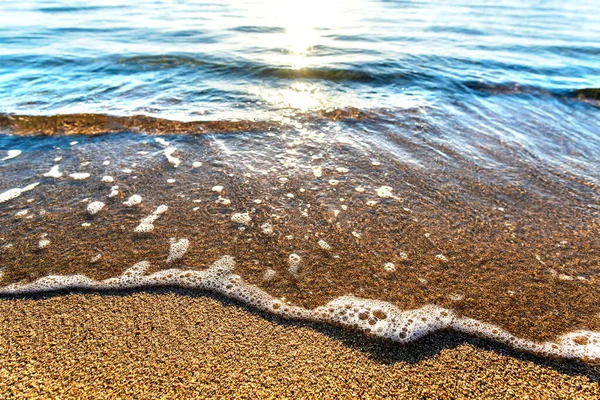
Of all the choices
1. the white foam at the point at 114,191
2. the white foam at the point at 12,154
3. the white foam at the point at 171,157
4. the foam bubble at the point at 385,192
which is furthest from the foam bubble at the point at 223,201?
the white foam at the point at 12,154

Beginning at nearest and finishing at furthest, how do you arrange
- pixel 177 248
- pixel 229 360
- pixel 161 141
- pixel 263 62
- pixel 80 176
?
pixel 229 360, pixel 177 248, pixel 80 176, pixel 161 141, pixel 263 62

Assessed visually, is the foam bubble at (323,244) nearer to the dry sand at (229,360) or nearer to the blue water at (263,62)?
the dry sand at (229,360)

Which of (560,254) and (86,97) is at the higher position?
(86,97)

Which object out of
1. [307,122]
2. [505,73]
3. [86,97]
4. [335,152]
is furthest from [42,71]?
[505,73]

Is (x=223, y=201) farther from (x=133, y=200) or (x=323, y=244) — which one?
(x=323, y=244)

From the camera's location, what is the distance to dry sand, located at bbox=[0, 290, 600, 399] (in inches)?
79.7

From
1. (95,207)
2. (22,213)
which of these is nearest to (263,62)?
(95,207)

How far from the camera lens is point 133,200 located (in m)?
3.71

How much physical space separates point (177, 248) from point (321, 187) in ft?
5.56

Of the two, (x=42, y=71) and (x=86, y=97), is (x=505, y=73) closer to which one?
(x=86, y=97)

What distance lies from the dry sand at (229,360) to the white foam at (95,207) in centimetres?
113

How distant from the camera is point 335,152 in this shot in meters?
4.77

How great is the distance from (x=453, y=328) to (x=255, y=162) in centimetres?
298

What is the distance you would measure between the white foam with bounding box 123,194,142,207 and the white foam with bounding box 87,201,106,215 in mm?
226
